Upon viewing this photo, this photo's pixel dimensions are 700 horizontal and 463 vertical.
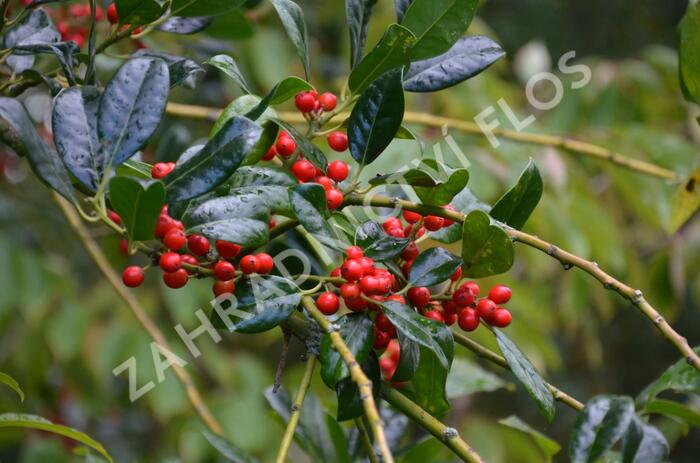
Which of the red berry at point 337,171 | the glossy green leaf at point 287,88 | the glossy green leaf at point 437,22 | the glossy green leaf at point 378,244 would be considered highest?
the glossy green leaf at point 437,22

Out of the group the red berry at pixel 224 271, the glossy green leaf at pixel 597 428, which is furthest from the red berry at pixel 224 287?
the glossy green leaf at pixel 597 428

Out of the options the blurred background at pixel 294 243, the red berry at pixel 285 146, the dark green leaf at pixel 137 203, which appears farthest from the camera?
the blurred background at pixel 294 243

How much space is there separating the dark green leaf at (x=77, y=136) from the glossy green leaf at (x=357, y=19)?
17cm

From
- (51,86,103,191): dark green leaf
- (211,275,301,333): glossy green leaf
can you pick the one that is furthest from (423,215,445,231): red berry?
(51,86,103,191): dark green leaf

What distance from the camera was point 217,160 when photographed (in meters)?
0.45

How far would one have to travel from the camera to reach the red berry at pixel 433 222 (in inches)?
21.2

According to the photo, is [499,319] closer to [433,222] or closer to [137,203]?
[433,222]

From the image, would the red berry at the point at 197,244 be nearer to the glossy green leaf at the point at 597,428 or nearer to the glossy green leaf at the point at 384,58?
the glossy green leaf at the point at 384,58

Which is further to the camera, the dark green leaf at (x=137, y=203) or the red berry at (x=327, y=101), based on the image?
the red berry at (x=327, y=101)

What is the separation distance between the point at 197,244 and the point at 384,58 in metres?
0.17

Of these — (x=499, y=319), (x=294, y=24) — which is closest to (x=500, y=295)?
(x=499, y=319)

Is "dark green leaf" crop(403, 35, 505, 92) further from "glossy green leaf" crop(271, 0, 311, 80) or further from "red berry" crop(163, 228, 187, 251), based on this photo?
"red berry" crop(163, 228, 187, 251)

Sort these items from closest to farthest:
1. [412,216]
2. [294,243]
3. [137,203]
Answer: [137,203], [412,216], [294,243]

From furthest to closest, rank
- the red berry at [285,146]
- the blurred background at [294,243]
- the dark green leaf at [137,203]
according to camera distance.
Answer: the blurred background at [294,243]
the red berry at [285,146]
the dark green leaf at [137,203]
